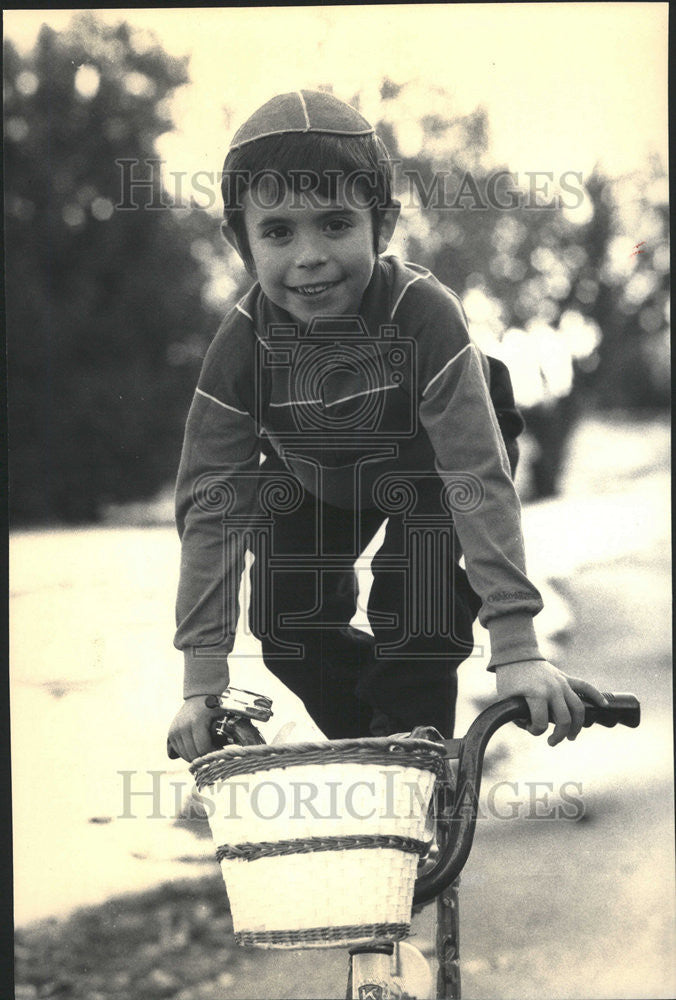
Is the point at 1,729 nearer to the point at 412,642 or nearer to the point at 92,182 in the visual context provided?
the point at 412,642

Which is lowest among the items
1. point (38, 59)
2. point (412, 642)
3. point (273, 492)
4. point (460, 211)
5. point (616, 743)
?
point (616, 743)

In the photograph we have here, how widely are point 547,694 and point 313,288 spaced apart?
895 mm

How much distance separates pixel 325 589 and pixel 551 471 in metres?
0.52

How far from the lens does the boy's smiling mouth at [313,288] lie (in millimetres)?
2420

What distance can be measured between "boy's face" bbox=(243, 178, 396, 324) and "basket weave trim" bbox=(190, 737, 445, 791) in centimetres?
98

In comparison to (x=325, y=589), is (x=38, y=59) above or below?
above

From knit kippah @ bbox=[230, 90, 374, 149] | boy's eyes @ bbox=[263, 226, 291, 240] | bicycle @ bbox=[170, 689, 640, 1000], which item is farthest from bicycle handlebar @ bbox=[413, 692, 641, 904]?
knit kippah @ bbox=[230, 90, 374, 149]

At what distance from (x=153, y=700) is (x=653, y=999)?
1.17 m

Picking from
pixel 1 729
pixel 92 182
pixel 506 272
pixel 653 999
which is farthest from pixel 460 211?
pixel 653 999

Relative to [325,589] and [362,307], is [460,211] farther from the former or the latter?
[325,589]

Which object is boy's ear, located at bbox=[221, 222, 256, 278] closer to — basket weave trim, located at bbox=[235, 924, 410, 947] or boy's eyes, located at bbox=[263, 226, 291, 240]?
boy's eyes, located at bbox=[263, 226, 291, 240]

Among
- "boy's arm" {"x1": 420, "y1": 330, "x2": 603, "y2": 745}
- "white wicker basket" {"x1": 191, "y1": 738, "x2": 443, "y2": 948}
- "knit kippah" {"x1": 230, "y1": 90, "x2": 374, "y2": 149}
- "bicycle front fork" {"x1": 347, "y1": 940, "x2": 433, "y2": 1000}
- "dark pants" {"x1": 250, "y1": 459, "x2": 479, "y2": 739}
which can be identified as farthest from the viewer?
"dark pants" {"x1": 250, "y1": 459, "x2": 479, "y2": 739}

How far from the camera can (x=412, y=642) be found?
2496 mm

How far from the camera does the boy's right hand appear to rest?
2273mm
